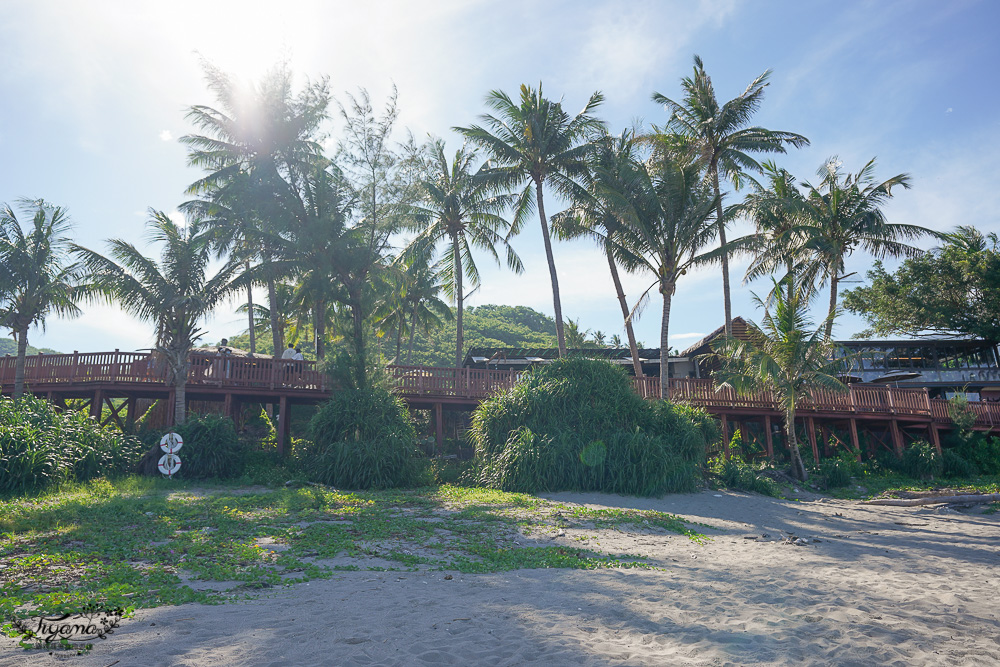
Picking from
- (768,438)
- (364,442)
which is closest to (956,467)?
(768,438)

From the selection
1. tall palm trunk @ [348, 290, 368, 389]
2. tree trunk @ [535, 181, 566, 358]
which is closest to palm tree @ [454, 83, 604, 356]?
tree trunk @ [535, 181, 566, 358]

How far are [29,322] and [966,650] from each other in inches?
941

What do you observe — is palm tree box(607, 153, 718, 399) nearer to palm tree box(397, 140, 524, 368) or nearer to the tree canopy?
palm tree box(397, 140, 524, 368)

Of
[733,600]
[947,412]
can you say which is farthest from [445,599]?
[947,412]

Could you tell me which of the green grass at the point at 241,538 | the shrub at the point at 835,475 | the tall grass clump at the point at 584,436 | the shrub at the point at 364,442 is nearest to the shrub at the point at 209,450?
the green grass at the point at 241,538

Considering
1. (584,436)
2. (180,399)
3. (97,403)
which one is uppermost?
(97,403)

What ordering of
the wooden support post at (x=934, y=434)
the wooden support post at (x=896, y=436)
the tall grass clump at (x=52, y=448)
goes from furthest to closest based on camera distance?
the wooden support post at (x=934, y=434) → the wooden support post at (x=896, y=436) → the tall grass clump at (x=52, y=448)

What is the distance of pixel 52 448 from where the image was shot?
520 inches

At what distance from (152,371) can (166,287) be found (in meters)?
2.77

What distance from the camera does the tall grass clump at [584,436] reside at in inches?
581

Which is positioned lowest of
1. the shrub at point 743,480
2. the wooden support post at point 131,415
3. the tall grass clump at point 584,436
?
the shrub at point 743,480

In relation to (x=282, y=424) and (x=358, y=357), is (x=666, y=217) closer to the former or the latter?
(x=358, y=357)

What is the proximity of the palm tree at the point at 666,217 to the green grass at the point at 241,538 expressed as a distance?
32.4ft

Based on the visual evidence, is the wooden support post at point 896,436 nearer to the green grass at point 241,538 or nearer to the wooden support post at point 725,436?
the wooden support post at point 725,436
